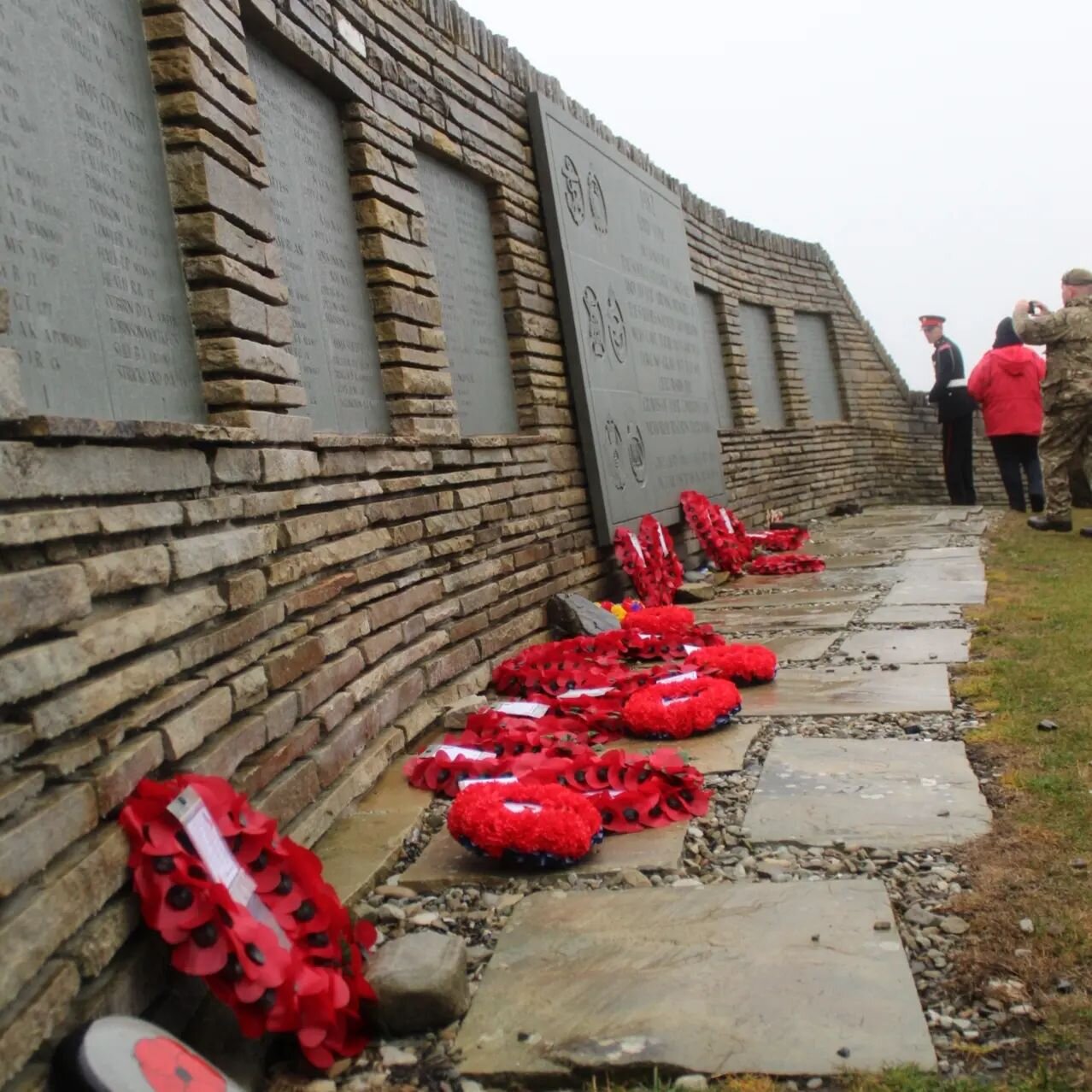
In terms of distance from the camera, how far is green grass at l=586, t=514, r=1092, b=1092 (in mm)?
1730

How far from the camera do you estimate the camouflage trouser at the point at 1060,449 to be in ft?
29.3

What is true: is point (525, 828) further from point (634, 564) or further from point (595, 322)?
point (595, 322)

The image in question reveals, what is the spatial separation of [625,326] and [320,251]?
137 inches

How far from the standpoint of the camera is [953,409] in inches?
477

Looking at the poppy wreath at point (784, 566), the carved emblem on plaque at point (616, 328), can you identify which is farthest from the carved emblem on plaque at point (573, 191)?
the poppy wreath at point (784, 566)

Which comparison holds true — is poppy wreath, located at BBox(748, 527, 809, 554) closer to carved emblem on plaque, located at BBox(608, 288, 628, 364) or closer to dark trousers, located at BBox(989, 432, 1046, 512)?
Result: carved emblem on plaque, located at BBox(608, 288, 628, 364)

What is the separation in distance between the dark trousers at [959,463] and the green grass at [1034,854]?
7.55m

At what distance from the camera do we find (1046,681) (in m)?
3.99

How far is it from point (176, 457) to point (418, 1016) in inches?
53.0

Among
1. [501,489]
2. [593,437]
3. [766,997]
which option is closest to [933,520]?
[593,437]

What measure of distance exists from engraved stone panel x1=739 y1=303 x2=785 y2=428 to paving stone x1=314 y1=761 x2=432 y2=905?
8.20 metres

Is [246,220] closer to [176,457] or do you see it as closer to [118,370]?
[118,370]

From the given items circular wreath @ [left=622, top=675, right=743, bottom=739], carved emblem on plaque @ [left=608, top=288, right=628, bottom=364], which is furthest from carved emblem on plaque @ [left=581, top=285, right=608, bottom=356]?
circular wreath @ [left=622, top=675, right=743, bottom=739]

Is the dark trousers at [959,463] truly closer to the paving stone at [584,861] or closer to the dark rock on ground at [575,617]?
the dark rock on ground at [575,617]
